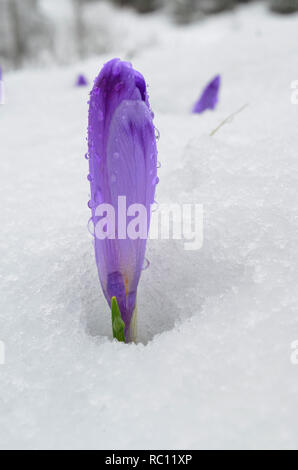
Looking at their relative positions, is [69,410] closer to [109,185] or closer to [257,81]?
[109,185]

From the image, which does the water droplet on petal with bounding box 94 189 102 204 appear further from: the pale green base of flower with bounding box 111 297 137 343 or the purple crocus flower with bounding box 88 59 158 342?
the pale green base of flower with bounding box 111 297 137 343

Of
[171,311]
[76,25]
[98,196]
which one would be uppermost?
[76,25]

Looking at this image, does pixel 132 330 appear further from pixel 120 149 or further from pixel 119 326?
pixel 120 149

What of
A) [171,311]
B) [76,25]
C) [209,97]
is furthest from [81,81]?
[76,25]

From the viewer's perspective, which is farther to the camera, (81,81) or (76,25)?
(76,25)

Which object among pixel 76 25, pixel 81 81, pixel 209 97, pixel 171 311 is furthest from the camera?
pixel 76 25

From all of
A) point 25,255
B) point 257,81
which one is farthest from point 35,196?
point 257,81

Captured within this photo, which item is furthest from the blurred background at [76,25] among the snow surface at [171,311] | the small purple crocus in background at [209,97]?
the snow surface at [171,311]

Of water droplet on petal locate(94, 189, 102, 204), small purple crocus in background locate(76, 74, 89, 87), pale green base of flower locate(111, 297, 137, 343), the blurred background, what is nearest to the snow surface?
pale green base of flower locate(111, 297, 137, 343)
